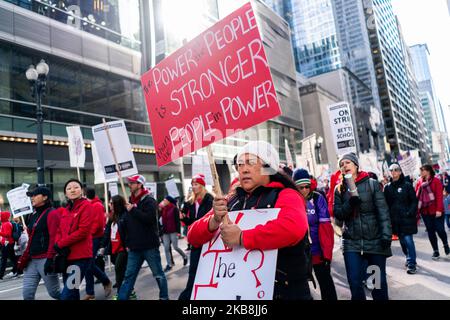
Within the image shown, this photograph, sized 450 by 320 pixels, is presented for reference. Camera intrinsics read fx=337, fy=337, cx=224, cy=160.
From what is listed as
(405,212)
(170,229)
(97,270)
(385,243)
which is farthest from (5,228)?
(405,212)

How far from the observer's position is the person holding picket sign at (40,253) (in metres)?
4.55

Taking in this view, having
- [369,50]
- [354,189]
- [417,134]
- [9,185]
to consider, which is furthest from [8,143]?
[417,134]

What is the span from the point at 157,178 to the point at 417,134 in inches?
5570

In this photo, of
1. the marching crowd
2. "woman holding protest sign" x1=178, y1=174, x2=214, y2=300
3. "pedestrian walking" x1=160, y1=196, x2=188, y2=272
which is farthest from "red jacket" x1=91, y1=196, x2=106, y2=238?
"pedestrian walking" x1=160, y1=196, x2=188, y2=272

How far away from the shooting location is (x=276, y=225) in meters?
1.86

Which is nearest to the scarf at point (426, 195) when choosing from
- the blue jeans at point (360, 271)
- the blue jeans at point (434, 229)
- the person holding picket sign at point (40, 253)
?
the blue jeans at point (434, 229)

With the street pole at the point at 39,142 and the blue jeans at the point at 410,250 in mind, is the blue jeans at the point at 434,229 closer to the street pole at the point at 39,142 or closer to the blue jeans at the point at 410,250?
the blue jeans at the point at 410,250

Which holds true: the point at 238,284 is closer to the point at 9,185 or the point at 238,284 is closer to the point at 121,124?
the point at 121,124

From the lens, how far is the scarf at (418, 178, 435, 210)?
7207mm

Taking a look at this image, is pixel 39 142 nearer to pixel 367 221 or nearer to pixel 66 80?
pixel 66 80

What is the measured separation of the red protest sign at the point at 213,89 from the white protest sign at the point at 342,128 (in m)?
5.87

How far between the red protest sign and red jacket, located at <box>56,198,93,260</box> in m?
2.43

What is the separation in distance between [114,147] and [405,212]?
5304mm

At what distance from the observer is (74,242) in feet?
14.7
